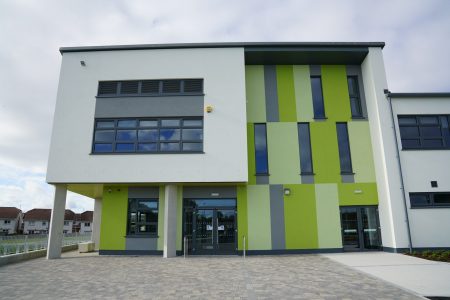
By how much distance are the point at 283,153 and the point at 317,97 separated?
3.52m

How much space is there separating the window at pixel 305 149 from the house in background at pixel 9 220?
2839 inches

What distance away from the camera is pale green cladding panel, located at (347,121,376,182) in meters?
14.5

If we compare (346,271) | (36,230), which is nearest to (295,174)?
(346,271)

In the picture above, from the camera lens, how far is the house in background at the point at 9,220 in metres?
65.1

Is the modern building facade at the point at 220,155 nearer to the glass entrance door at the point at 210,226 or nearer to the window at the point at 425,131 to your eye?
the glass entrance door at the point at 210,226

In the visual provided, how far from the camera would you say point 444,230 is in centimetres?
1304

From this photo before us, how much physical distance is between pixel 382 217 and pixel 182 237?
9.29 meters

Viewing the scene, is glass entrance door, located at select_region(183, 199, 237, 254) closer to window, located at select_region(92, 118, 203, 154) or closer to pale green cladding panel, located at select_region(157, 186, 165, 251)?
pale green cladding panel, located at select_region(157, 186, 165, 251)

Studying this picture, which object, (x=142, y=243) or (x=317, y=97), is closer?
(x=142, y=243)

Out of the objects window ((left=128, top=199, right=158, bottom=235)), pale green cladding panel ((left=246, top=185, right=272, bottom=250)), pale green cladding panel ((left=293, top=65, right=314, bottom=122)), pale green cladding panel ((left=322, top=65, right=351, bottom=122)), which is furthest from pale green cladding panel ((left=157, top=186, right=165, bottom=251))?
pale green cladding panel ((left=322, top=65, right=351, bottom=122))

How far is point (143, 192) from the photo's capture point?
1464cm

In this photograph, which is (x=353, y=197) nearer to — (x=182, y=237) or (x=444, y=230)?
(x=444, y=230)

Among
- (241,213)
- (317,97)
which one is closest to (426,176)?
(317,97)

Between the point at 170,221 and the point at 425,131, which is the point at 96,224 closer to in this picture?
the point at 170,221
